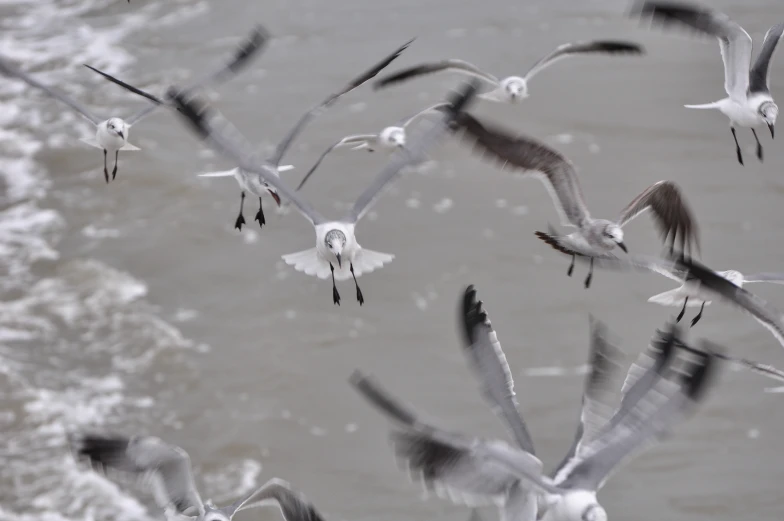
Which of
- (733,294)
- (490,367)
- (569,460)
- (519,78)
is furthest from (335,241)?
(519,78)

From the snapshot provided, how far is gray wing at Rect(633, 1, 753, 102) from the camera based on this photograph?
27.9ft

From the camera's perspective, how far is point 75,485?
11445 millimetres

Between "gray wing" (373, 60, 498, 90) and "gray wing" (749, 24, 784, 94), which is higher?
"gray wing" (749, 24, 784, 94)

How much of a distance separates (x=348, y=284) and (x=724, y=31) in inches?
270

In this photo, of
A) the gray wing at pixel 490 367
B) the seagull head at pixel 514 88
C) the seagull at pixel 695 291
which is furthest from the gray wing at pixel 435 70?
the gray wing at pixel 490 367

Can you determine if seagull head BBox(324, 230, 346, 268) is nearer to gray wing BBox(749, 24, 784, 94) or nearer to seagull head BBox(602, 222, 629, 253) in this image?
seagull head BBox(602, 222, 629, 253)

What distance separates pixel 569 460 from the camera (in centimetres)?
624

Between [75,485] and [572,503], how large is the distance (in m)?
6.93

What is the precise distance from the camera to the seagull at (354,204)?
291 inches

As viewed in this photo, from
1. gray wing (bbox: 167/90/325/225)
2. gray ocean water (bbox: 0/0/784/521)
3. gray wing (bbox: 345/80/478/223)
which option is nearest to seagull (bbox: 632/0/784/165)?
gray wing (bbox: 345/80/478/223)

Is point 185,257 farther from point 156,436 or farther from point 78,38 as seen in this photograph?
point 78,38

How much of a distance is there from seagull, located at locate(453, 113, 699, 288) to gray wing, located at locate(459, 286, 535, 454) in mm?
1354

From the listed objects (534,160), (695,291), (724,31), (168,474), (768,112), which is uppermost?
(724,31)

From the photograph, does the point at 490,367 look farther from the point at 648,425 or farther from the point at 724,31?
the point at 724,31
